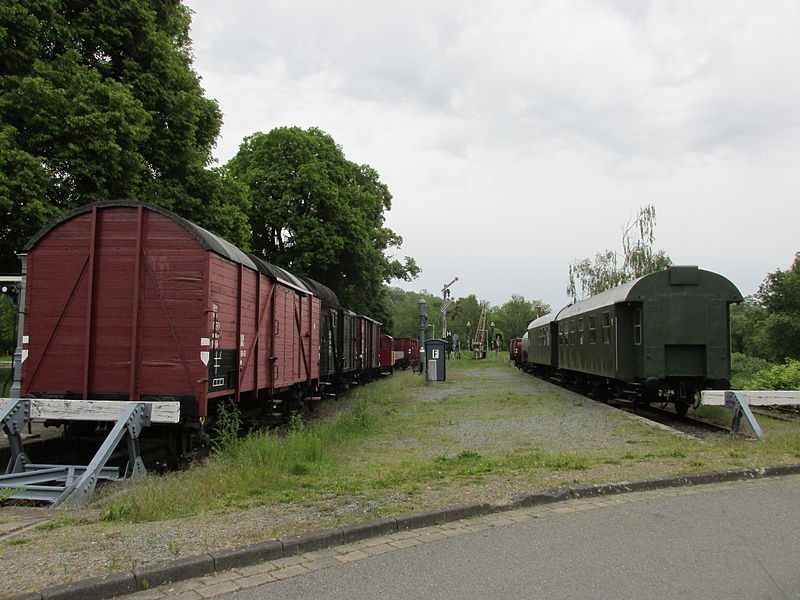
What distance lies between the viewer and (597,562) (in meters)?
4.51

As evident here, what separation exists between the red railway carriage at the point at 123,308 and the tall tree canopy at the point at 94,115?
578cm

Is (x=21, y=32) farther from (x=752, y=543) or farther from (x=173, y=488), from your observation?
(x=752, y=543)

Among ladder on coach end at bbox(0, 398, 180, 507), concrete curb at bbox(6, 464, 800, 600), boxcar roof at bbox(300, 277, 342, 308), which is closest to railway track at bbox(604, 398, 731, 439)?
concrete curb at bbox(6, 464, 800, 600)

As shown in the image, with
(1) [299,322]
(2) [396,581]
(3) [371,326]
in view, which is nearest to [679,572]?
(2) [396,581]

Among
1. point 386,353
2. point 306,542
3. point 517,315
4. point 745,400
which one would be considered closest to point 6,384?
point 306,542

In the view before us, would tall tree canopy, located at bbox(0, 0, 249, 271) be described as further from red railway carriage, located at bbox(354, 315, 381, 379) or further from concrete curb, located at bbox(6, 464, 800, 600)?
concrete curb, located at bbox(6, 464, 800, 600)

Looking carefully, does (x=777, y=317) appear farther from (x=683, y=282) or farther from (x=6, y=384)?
(x=6, y=384)

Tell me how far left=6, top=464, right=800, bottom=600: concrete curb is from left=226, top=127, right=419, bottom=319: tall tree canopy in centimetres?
2418

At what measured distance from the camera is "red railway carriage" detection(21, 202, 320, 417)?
7.94 metres

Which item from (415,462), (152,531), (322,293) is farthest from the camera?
(322,293)

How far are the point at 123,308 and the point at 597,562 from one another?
250 inches

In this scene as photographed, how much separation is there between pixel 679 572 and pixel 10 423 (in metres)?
7.21

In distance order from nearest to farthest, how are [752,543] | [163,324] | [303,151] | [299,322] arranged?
[752,543] < [163,324] < [299,322] < [303,151]

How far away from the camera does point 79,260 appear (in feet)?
26.8
